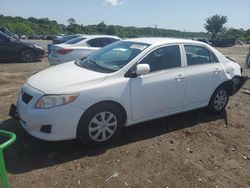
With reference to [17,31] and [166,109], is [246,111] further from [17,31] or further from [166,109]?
[17,31]

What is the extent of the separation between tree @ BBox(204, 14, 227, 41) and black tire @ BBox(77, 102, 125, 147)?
74538mm

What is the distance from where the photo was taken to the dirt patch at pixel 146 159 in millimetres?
3596

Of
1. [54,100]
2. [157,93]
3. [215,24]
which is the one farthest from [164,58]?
[215,24]

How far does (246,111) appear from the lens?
6492mm

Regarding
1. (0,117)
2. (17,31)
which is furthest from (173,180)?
(17,31)

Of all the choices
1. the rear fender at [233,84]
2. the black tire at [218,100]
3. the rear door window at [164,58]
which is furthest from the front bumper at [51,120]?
the rear fender at [233,84]

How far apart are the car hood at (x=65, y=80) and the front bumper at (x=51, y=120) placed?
189mm

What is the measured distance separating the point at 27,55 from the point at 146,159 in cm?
1124

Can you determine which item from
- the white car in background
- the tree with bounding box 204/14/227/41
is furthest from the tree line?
the white car in background

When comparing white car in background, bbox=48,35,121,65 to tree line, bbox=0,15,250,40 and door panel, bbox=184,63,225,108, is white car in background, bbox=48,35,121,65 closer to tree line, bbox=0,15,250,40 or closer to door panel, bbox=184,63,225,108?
door panel, bbox=184,63,225,108

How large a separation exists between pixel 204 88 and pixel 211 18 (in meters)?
75.0

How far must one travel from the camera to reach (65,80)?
425 centimetres

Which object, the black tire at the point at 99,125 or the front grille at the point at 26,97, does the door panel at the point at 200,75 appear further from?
the front grille at the point at 26,97

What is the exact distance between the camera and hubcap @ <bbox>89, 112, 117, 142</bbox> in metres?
4.19
